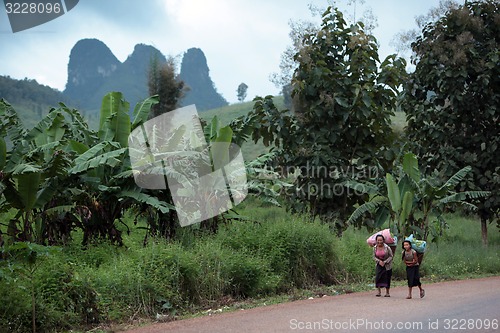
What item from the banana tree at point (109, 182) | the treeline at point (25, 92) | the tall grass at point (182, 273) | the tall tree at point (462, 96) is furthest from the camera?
the treeline at point (25, 92)

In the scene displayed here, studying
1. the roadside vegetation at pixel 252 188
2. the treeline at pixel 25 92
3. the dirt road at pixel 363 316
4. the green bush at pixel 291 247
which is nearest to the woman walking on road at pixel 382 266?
the dirt road at pixel 363 316

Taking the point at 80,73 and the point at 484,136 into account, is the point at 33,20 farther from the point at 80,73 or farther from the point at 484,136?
the point at 80,73

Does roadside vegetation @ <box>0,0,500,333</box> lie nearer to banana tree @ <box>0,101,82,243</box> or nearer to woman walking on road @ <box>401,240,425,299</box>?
banana tree @ <box>0,101,82,243</box>

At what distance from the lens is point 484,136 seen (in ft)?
61.1

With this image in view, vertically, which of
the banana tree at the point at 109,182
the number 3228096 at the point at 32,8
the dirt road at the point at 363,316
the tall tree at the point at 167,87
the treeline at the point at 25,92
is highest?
the treeline at the point at 25,92

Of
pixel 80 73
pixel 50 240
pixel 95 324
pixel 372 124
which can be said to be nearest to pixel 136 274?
pixel 95 324

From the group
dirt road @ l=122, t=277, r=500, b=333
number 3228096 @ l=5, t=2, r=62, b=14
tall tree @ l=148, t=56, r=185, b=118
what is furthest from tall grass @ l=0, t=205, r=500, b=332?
tall tree @ l=148, t=56, r=185, b=118

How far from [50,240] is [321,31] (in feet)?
30.2

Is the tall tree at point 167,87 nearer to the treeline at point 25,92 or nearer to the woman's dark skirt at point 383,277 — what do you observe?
the woman's dark skirt at point 383,277

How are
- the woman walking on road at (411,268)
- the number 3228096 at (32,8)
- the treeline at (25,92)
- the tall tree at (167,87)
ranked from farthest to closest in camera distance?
the treeline at (25,92) → the tall tree at (167,87) → the woman walking on road at (411,268) → the number 3228096 at (32,8)

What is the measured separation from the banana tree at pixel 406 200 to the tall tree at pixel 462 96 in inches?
118

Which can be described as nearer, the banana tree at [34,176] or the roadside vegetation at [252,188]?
the roadside vegetation at [252,188]

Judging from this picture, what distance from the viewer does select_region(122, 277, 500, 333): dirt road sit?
746 cm

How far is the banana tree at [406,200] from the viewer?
46.3 feet
